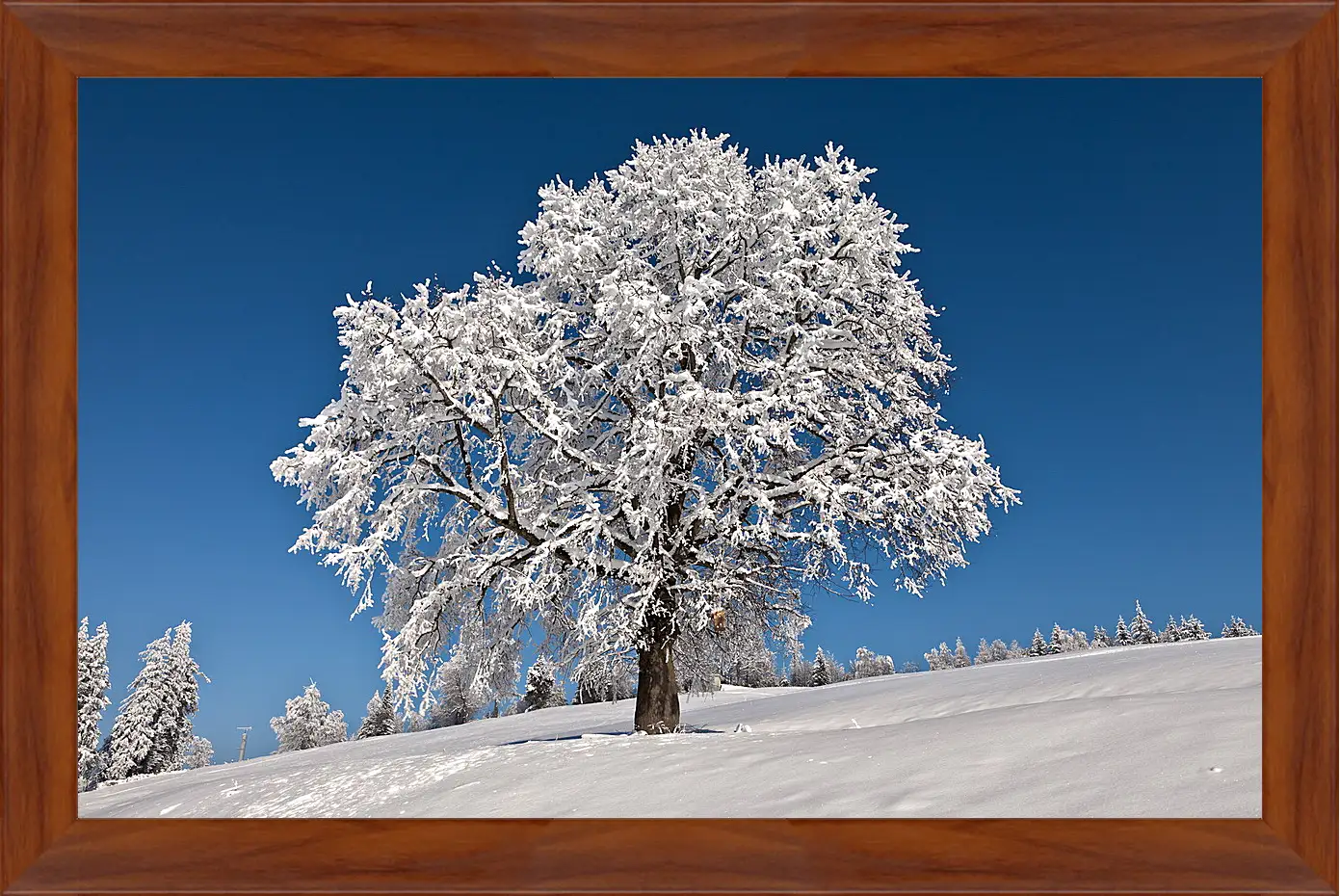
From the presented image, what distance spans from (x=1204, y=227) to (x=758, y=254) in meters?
3.68

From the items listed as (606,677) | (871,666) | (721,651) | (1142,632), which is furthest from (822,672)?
(606,677)

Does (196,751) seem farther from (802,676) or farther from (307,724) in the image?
(802,676)

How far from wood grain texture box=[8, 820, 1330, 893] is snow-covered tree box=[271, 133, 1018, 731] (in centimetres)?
403

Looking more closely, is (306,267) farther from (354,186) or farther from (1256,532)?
(1256,532)

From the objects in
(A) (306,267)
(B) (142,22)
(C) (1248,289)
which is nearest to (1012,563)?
(C) (1248,289)

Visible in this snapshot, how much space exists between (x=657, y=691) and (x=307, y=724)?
1473 centimetres

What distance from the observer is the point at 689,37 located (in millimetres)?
3309

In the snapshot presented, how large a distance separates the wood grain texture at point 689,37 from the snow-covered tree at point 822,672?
10798mm

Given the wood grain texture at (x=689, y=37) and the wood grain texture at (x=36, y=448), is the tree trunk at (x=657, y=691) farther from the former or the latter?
the wood grain texture at (x=689, y=37)

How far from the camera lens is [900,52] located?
335cm

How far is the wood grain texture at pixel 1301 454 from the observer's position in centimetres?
319

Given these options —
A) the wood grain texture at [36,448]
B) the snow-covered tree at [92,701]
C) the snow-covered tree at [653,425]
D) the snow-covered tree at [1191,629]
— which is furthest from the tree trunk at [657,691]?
the snow-covered tree at [1191,629]

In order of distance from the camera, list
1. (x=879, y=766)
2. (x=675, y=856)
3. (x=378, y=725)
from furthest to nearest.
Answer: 1. (x=378, y=725)
2. (x=879, y=766)
3. (x=675, y=856)

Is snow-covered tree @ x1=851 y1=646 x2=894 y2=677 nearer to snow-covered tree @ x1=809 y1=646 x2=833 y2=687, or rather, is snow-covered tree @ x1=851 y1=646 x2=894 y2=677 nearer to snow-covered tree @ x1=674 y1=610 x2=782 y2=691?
snow-covered tree @ x1=809 y1=646 x2=833 y2=687
